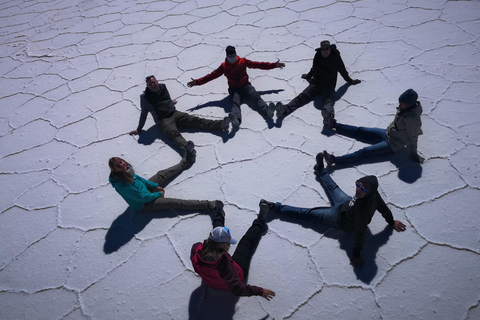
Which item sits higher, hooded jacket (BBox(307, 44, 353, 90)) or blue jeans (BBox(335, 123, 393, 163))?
hooded jacket (BBox(307, 44, 353, 90))

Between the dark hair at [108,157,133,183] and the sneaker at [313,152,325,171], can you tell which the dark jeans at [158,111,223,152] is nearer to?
the dark hair at [108,157,133,183]

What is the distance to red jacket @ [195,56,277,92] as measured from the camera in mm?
3703

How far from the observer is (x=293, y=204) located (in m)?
2.79

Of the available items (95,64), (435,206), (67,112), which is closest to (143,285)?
(435,206)

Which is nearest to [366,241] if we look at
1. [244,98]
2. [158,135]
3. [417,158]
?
[417,158]

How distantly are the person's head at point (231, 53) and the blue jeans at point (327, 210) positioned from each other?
1.78 metres

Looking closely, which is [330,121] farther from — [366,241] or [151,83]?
[151,83]

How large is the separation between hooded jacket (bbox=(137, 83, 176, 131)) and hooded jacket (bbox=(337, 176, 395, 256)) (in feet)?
7.34

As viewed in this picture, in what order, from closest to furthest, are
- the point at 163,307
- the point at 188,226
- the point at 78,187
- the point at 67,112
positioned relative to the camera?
the point at 163,307 → the point at 188,226 → the point at 78,187 → the point at 67,112

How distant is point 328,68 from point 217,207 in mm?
2105

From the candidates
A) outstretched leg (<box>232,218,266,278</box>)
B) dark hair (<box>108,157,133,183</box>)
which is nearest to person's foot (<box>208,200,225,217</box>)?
outstretched leg (<box>232,218,266,278</box>)

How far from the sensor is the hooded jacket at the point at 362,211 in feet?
6.83

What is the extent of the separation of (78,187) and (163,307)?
1.73 metres

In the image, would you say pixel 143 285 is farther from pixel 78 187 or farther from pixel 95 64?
pixel 95 64
